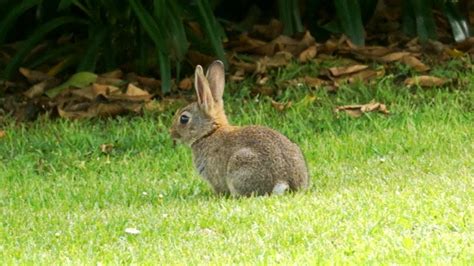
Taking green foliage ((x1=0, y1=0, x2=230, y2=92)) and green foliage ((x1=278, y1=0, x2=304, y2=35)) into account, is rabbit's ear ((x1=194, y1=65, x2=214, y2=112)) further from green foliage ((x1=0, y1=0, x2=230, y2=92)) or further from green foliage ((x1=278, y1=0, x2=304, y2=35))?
green foliage ((x1=278, y1=0, x2=304, y2=35))

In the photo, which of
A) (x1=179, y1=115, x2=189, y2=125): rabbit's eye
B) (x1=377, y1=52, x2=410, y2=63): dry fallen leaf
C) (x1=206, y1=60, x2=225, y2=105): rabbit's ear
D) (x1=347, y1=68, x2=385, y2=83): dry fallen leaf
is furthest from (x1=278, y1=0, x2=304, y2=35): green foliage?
(x1=179, y1=115, x2=189, y2=125): rabbit's eye

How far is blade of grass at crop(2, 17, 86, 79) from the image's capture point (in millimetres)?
11289

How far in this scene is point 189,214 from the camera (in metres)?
6.82

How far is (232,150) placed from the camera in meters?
7.55

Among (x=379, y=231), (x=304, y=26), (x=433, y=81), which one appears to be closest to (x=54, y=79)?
(x=304, y=26)

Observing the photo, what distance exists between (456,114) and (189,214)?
365 centimetres

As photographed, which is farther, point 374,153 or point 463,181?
point 374,153

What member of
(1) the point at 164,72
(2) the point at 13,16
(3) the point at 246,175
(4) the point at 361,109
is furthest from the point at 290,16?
(3) the point at 246,175

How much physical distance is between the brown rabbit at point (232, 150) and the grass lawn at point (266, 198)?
15 cm

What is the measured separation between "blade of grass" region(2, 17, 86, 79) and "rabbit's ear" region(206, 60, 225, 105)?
3.64 meters

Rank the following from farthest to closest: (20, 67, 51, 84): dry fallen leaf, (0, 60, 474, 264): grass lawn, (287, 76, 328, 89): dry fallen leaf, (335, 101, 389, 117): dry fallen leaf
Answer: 1. (20, 67, 51, 84): dry fallen leaf
2. (287, 76, 328, 89): dry fallen leaf
3. (335, 101, 389, 117): dry fallen leaf
4. (0, 60, 474, 264): grass lawn

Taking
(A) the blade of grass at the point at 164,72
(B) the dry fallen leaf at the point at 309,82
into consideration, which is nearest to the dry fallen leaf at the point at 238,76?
(B) the dry fallen leaf at the point at 309,82

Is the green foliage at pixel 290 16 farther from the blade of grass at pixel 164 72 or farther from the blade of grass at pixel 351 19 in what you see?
the blade of grass at pixel 164 72

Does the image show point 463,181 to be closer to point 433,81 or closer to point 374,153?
point 374,153
